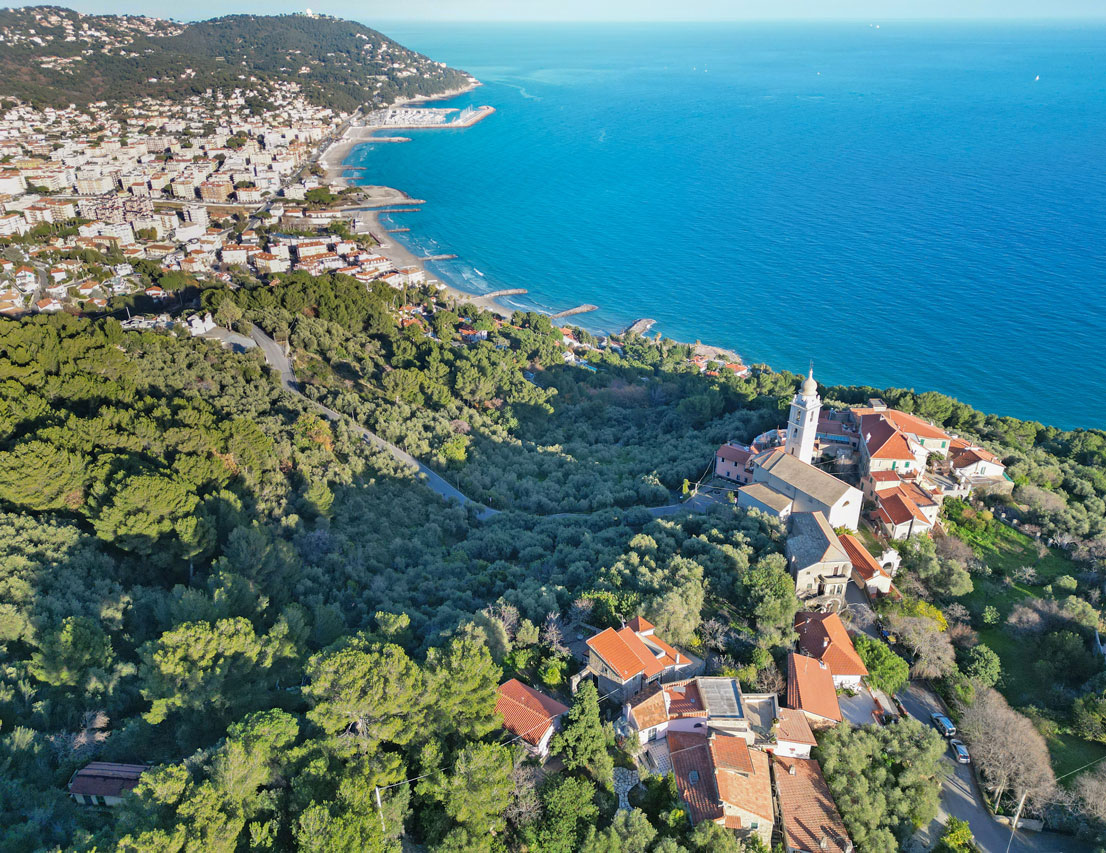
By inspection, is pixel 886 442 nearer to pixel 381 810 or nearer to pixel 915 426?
pixel 915 426

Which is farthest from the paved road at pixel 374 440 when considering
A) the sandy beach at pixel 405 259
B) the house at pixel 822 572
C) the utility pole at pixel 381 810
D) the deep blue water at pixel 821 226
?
the deep blue water at pixel 821 226

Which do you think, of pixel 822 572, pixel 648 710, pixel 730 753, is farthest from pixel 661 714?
pixel 822 572

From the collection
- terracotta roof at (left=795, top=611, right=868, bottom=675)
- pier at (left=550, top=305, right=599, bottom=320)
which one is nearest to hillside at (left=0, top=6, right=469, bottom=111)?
pier at (left=550, top=305, right=599, bottom=320)

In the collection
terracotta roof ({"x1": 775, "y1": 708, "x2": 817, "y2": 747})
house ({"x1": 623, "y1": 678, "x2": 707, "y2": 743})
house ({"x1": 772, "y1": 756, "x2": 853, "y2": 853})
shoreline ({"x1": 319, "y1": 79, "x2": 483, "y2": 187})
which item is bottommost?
house ({"x1": 772, "y1": 756, "x2": 853, "y2": 853})

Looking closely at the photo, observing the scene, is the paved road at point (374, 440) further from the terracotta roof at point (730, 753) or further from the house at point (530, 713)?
the terracotta roof at point (730, 753)

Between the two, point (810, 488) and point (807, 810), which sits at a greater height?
point (810, 488)

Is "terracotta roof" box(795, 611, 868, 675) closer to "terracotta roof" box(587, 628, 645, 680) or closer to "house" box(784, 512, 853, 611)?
"house" box(784, 512, 853, 611)

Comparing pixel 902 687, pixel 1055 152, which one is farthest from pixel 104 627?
pixel 1055 152
